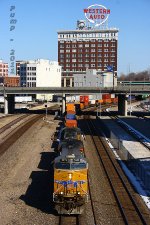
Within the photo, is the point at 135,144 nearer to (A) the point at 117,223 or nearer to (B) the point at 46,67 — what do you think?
(A) the point at 117,223

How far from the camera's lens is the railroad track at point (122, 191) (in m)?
23.0

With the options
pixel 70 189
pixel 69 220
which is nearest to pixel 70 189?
pixel 70 189

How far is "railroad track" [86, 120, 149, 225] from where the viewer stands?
907 inches

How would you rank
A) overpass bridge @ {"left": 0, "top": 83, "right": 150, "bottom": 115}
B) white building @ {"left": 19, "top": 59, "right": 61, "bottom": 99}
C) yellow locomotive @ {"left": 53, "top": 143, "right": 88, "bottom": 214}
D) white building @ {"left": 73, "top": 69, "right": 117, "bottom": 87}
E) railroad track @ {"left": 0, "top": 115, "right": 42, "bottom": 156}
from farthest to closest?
white building @ {"left": 19, "top": 59, "right": 61, "bottom": 99}, white building @ {"left": 73, "top": 69, "right": 117, "bottom": 87}, overpass bridge @ {"left": 0, "top": 83, "right": 150, "bottom": 115}, railroad track @ {"left": 0, "top": 115, "right": 42, "bottom": 156}, yellow locomotive @ {"left": 53, "top": 143, "right": 88, "bottom": 214}

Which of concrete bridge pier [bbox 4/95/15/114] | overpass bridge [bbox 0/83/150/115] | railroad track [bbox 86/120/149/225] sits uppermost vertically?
overpass bridge [bbox 0/83/150/115]

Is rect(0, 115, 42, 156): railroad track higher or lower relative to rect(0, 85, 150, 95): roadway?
lower

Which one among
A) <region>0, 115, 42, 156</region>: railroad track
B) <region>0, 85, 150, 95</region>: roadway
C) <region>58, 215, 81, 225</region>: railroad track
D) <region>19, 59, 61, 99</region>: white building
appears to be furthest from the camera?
<region>19, 59, 61, 99</region>: white building

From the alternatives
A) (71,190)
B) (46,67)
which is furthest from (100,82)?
(71,190)

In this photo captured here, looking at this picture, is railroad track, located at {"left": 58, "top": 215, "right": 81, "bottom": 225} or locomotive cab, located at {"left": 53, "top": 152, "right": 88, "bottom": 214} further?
locomotive cab, located at {"left": 53, "top": 152, "right": 88, "bottom": 214}

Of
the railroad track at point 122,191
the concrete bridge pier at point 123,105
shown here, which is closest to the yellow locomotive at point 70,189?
the railroad track at point 122,191

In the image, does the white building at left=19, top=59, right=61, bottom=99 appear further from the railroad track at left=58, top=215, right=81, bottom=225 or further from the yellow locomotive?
the railroad track at left=58, top=215, right=81, bottom=225

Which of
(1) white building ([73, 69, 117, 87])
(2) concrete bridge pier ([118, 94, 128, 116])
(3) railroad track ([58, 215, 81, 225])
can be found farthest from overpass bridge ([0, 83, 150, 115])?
(3) railroad track ([58, 215, 81, 225])

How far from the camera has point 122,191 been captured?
2852cm

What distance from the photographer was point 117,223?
22156 millimetres
